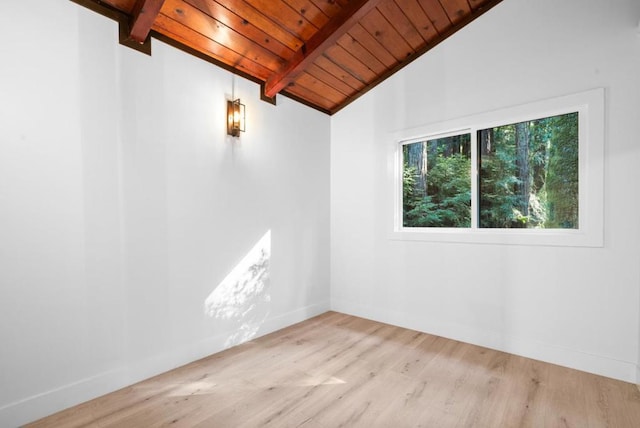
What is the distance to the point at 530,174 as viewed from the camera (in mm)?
2660

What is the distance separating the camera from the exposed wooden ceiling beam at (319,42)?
234 cm

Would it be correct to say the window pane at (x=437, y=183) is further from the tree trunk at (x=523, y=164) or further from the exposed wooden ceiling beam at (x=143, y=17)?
the exposed wooden ceiling beam at (x=143, y=17)

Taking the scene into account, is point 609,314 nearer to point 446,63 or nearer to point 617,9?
point 617,9

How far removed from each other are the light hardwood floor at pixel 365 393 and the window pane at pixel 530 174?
117cm

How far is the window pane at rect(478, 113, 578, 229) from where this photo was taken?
8.12 ft

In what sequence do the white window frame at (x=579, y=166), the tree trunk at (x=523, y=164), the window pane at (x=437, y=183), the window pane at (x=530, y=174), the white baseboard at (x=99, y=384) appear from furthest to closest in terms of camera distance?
the window pane at (x=437, y=183) < the tree trunk at (x=523, y=164) < the window pane at (x=530, y=174) < the white window frame at (x=579, y=166) < the white baseboard at (x=99, y=384)

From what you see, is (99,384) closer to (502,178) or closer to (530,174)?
(502,178)

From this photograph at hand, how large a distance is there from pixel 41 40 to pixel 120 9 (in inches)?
Result: 21.1

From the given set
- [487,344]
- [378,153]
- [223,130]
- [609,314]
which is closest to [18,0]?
[223,130]

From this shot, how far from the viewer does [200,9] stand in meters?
2.18

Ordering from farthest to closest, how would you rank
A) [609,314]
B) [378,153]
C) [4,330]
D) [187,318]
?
1. [378,153]
2. [187,318]
3. [609,314]
4. [4,330]

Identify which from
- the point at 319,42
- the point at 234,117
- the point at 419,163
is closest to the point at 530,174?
the point at 419,163

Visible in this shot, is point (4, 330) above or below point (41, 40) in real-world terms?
below

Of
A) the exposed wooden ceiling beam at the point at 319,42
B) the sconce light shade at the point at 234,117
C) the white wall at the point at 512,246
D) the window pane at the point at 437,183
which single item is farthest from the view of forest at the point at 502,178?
the sconce light shade at the point at 234,117
